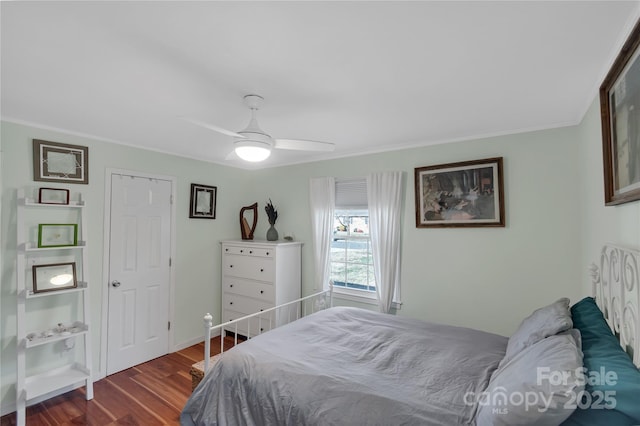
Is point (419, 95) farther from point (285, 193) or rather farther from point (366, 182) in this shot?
point (285, 193)

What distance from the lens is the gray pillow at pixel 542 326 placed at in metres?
1.48

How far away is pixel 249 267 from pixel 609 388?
342 cm

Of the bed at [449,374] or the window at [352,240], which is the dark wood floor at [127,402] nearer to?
the bed at [449,374]

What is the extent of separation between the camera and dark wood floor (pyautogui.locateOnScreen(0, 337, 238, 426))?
243 cm

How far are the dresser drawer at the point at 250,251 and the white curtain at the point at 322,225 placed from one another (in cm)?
59

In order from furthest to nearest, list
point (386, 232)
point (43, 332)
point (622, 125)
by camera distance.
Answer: point (386, 232), point (43, 332), point (622, 125)

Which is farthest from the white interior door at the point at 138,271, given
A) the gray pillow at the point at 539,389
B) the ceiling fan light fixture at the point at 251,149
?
the gray pillow at the point at 539,389

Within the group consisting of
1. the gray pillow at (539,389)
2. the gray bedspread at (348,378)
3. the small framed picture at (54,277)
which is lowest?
the gray bedspread at (348,378)

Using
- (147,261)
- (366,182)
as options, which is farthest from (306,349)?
(147,261)

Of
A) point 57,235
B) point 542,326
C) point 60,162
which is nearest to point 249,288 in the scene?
point 57,235

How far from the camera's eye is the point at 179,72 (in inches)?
68.4

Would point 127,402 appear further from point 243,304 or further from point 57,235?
Result: point 57,235

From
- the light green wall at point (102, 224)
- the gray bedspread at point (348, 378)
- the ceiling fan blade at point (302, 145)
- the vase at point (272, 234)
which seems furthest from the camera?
the vase at point (272, 234)

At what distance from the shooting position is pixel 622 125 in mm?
1468
